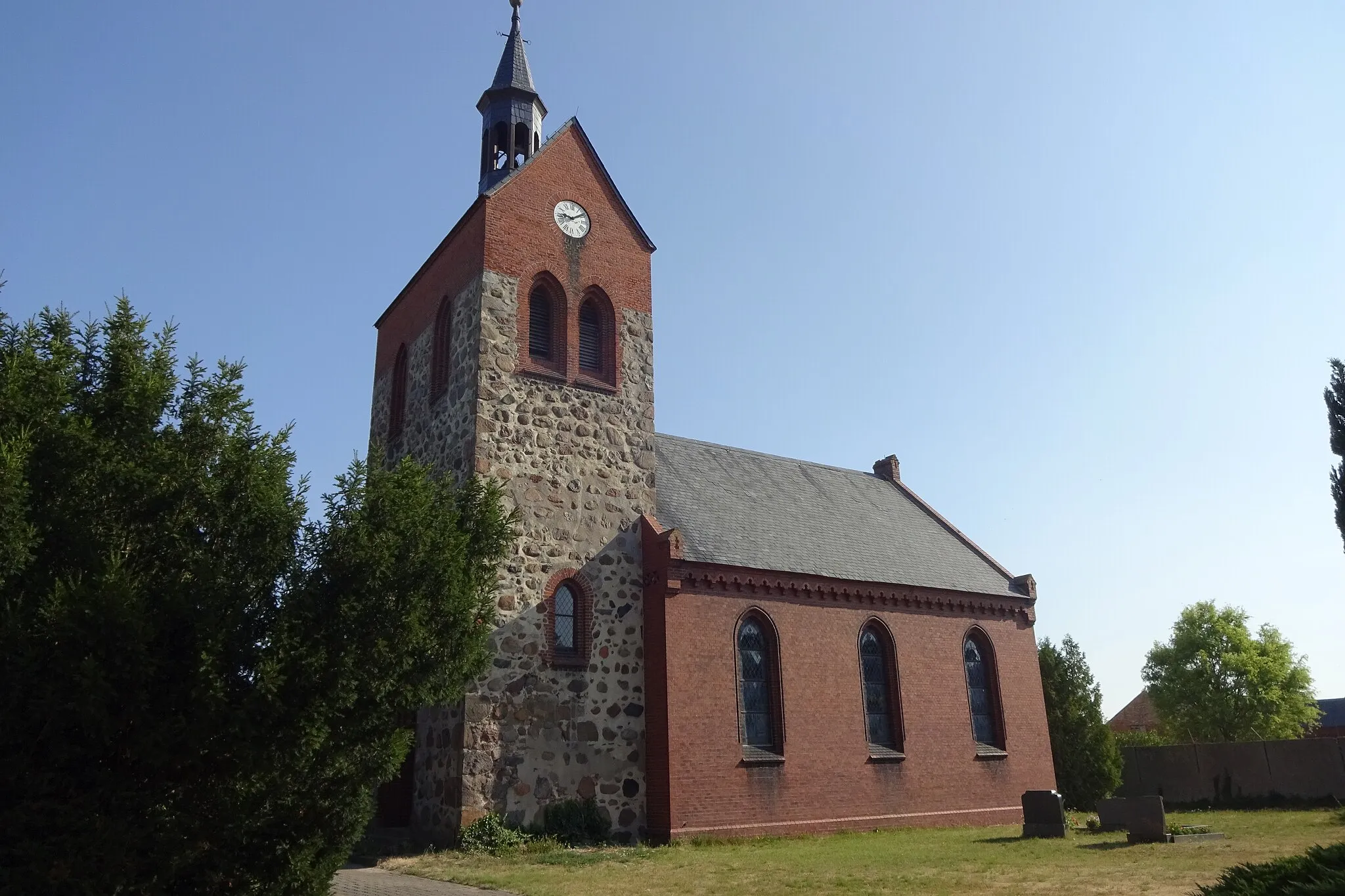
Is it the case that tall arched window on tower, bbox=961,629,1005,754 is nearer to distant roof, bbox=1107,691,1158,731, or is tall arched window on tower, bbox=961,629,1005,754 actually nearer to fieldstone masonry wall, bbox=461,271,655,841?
fieldstone masonry wall, bbox=461,271,655,841

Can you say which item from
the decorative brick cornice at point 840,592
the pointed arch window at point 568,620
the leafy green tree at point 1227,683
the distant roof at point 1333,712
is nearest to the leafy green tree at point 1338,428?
the decorative brick cornice at point 840,592

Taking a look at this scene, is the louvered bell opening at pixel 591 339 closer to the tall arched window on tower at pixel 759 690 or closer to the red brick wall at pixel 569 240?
the red brick wall at pixel 569 240

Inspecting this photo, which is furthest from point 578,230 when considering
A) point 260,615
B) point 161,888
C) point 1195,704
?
point 1195,704

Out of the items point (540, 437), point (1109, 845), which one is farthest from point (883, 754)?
point (540, 437)

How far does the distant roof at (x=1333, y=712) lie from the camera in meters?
77.6

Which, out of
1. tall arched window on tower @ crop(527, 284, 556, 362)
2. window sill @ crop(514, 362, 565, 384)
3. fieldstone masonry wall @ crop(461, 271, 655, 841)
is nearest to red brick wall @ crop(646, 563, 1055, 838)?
fieldstone masonry wall @ crop(461, 271, 655, 841)

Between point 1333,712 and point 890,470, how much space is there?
71.0m

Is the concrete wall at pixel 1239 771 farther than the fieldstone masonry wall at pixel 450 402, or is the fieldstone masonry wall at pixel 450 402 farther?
the concrete wall at pixel 1239 771

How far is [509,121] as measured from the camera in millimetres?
24938

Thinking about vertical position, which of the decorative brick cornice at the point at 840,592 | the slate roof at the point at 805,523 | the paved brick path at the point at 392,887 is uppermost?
the slate roof at the point at 805,523

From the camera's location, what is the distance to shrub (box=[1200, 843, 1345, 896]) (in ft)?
21.7

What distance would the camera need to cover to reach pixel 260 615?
9.39 metres

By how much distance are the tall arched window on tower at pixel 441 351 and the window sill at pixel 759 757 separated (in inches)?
438

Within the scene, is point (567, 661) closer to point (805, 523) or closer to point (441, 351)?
point (441, 351)
